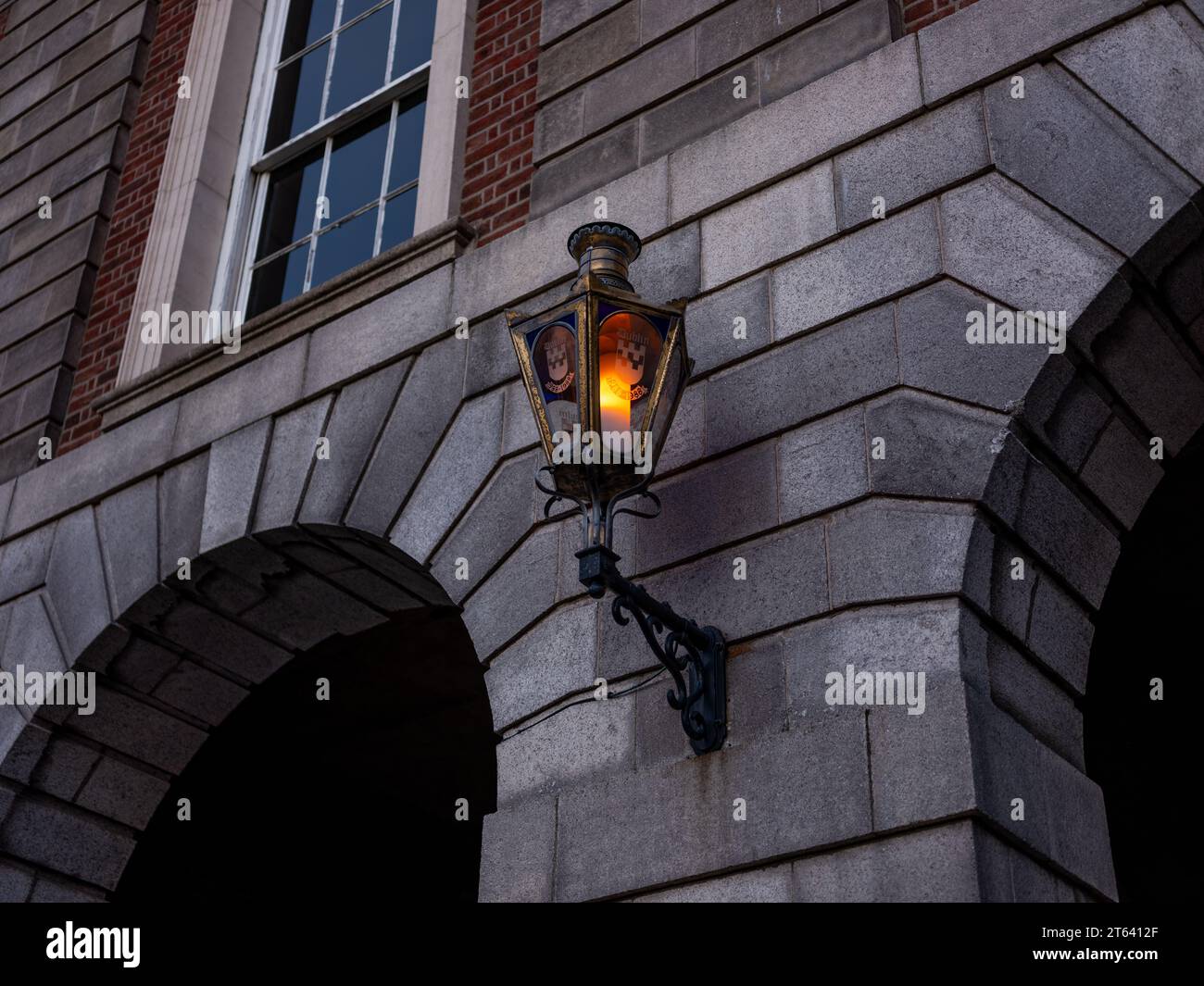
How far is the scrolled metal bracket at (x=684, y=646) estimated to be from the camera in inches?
179

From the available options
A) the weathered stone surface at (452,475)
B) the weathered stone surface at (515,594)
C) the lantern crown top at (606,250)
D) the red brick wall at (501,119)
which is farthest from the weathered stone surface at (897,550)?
the red brick wall at (501,119)

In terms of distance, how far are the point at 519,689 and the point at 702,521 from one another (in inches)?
33.2

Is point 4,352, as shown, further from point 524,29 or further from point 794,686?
point 794,686

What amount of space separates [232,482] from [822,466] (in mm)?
2915

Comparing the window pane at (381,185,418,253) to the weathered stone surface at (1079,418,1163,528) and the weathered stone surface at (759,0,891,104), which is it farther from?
the weathered stone surface at (1079,418,1163,528)

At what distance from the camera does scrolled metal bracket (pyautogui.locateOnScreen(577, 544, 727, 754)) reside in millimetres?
4535

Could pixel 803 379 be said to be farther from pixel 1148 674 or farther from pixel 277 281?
pixel 1148 674

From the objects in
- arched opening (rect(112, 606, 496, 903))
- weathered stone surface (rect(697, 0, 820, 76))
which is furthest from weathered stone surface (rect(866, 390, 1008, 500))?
arched opening (rect(112, 606, 496, 903))

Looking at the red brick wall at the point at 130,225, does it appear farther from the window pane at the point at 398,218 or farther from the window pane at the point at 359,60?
the window pane at the point at 398,218

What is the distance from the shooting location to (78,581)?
285 inches

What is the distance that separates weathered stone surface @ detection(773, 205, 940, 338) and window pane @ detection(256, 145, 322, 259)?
347cm

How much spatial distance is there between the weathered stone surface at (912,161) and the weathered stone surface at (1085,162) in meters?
0.08

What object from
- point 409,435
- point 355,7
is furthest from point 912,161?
point 355,7
